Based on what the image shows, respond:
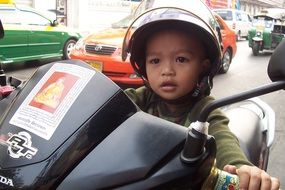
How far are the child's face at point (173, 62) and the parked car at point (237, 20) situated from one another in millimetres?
24985

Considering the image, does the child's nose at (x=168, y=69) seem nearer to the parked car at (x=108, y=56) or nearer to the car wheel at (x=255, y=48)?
the parked car at (x=108, y=56)

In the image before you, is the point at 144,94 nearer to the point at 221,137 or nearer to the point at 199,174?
the point at 221,137

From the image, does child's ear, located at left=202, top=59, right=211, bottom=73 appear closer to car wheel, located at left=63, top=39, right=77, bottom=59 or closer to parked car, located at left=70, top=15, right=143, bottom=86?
parked car, located at left=70, top=15, right=143, bottom=86

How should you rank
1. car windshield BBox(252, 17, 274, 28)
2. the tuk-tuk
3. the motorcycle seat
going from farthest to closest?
car windshield BBox(252, 17, 274, 28)
the tuk-tuk
the motorcycle seat

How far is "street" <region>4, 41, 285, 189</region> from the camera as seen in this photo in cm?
534

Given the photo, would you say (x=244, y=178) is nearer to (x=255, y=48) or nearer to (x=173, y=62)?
(x=173, y=62)

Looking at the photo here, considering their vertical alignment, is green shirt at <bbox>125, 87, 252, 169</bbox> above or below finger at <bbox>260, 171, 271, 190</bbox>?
below

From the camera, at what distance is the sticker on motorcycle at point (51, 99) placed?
1205 millimetres

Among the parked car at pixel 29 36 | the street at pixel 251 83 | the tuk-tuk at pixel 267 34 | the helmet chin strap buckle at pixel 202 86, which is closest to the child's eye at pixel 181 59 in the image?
the helmet chin strap buckle at pixel 202 86

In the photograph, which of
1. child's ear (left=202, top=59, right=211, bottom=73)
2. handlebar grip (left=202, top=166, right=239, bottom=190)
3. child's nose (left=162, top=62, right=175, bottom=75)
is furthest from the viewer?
child's ear (left=202, top=59, right=211, bottom=73)

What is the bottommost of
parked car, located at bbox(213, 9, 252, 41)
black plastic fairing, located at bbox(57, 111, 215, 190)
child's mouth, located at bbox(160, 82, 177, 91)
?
parked car, located at bbox(213, 9, 252, 41)

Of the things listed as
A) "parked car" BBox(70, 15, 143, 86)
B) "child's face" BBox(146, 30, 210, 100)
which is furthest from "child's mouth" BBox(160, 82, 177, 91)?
"parked car" BBox(70, 15, 143, 86)

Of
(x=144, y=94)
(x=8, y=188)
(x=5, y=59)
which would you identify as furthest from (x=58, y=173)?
(x=5, y=59)

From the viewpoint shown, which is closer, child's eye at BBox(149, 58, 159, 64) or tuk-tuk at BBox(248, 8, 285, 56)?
child's eye at BBox(149, 58, 159, 64)
